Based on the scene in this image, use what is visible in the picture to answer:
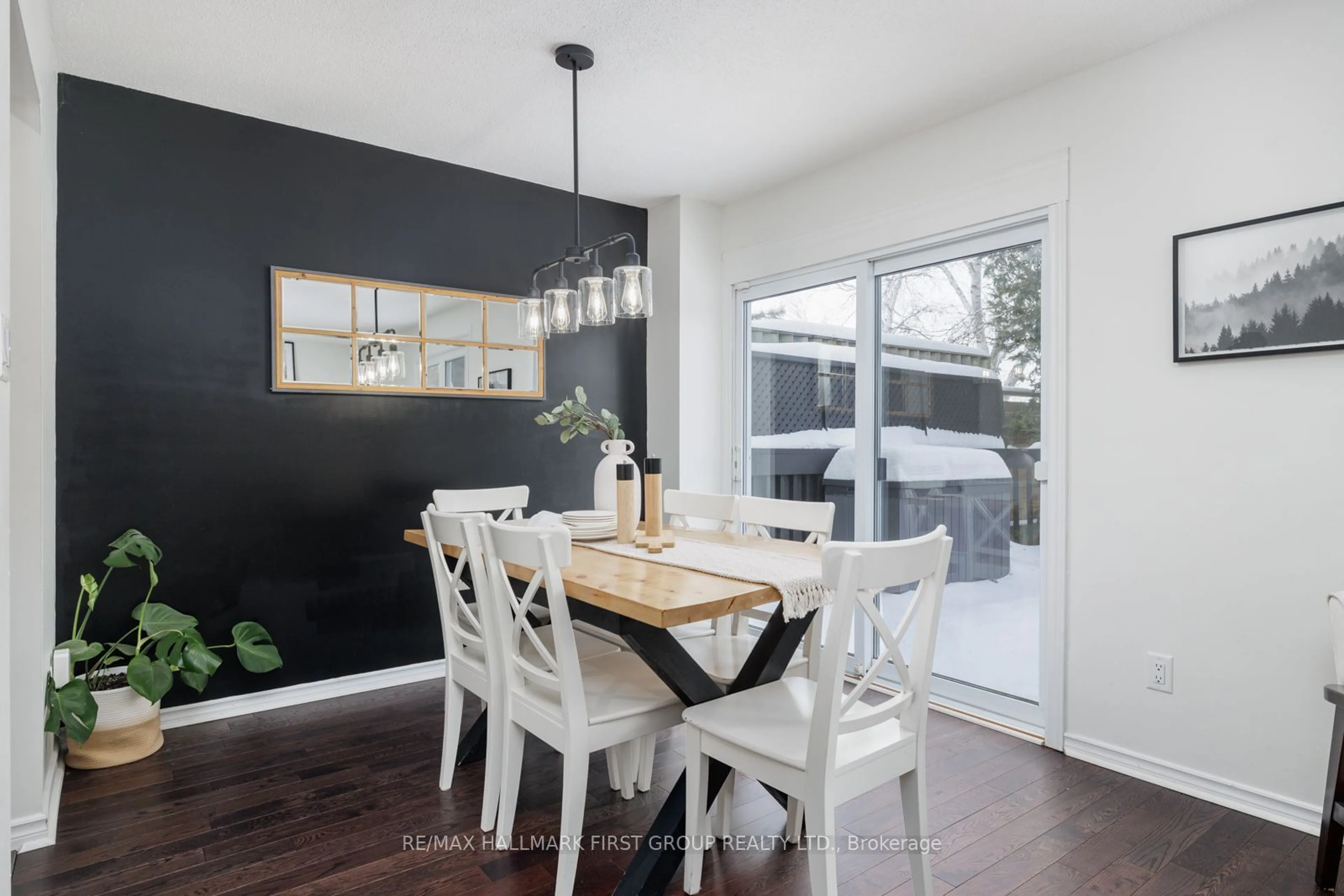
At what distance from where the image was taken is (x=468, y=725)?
9.68 feet

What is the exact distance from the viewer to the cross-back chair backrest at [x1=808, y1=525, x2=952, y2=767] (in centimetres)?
146

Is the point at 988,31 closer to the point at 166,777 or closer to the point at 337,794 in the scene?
the point at 337,794

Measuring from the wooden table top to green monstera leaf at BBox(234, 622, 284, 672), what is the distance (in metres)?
1.38

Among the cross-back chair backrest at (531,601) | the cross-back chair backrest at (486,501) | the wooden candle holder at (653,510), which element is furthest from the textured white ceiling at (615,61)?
the cross-back chair backrest at (531,601)

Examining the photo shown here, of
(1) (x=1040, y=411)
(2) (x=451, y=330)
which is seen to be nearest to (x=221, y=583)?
(2) (x=451, y=330)

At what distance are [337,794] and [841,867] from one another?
5.08 ft

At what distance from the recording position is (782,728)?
5.57 feet

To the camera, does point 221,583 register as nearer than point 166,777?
No

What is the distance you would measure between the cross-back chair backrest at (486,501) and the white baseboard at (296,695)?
0.83m

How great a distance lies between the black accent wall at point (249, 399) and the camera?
2.79 meters

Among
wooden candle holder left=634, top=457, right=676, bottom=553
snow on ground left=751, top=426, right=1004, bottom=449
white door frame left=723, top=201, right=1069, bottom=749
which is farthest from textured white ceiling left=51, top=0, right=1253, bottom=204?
wooden candle holder left=634, top=457, right=676, bottom=553

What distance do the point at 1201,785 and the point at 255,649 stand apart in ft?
10.8

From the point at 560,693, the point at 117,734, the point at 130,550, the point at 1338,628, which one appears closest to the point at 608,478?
the point at 560,693

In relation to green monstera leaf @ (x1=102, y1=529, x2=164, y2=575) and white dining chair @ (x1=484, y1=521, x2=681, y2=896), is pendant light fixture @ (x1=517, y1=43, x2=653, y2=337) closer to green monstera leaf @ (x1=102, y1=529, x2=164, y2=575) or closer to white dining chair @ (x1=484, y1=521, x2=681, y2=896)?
white dining chair @ (x1=484, y1=521, x2=681, y2=896)
